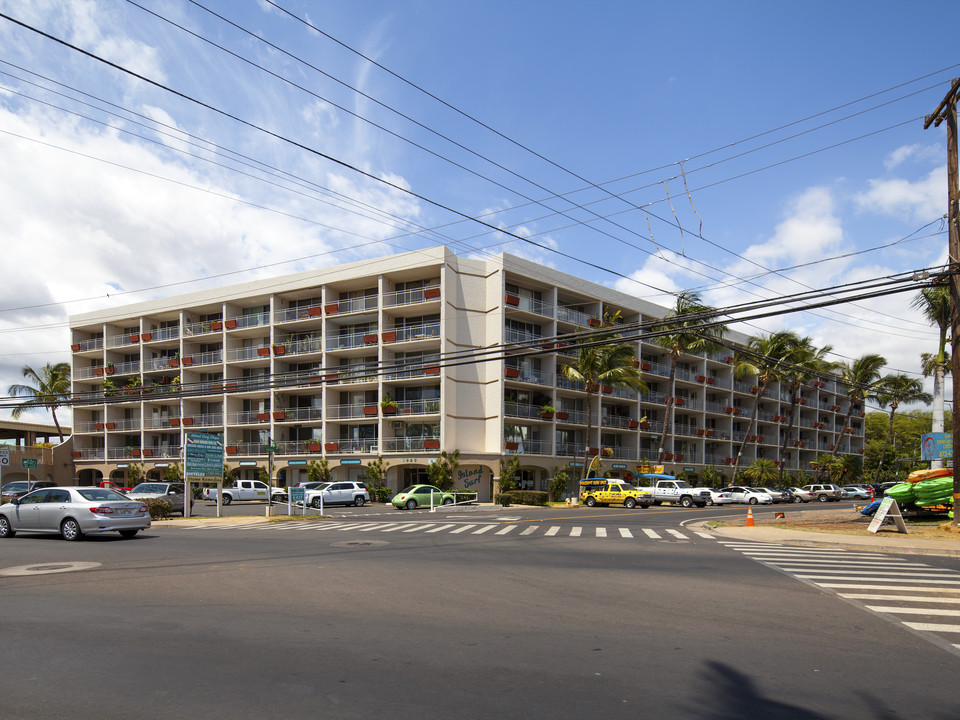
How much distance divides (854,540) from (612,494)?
23.9 metres

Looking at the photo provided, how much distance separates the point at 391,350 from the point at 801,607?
A: 41681mm

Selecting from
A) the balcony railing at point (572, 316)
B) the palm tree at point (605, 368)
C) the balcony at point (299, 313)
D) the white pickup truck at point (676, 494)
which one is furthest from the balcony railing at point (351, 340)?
the white pickup truck at point (676, 494)

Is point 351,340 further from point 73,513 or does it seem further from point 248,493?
point 73,513

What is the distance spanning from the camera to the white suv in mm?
62159

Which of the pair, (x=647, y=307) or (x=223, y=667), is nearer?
(x=223, y=667)

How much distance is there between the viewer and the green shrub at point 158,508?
26891 mm

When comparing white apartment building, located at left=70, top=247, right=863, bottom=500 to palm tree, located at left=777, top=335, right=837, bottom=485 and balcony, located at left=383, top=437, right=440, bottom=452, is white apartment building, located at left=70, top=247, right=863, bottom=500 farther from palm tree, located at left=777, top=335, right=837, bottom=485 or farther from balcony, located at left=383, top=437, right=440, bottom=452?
palm tree, located at left=777, top=335, right=837, bottom=485

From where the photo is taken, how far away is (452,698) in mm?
5664

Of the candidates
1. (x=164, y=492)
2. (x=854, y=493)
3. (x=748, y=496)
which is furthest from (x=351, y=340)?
(x=854, y=493)

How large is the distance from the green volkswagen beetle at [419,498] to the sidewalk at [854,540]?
1860cm

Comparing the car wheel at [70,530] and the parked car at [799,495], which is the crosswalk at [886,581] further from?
the parked car at [799,495]

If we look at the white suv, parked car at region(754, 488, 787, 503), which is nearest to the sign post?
parked car at region(754, 488, 787, 503)

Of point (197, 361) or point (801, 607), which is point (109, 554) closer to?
point (801, 607)

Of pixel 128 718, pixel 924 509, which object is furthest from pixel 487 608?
pixel 924 509
